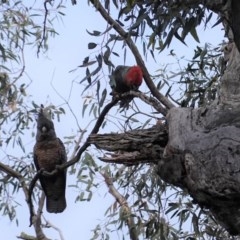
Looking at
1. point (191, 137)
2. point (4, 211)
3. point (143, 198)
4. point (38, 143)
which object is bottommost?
point (191, 137)

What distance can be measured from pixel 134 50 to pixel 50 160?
143cm

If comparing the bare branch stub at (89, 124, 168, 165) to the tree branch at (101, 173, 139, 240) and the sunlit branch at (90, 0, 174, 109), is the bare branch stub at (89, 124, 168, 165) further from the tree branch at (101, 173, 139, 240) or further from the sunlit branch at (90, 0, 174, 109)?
the tree branch at (101, 173, 139, 240)

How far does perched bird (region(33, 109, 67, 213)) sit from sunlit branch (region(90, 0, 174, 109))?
121cm

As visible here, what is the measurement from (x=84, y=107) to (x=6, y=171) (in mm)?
575

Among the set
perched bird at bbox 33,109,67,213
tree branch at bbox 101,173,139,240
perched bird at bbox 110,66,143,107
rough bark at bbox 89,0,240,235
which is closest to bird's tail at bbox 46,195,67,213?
perched bird at bbox 33,109,67,213

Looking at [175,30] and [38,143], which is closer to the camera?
[175,30]

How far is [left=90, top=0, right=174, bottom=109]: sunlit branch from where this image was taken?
2.84 metres

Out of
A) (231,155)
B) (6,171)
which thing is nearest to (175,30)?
(231,155)

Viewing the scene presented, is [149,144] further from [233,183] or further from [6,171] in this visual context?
[6,171]

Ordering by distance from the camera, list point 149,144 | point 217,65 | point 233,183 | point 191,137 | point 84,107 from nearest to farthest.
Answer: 1. point 233,183
2. point 191,137
3. point 149,144
4. point 217,65
5. point 84,107

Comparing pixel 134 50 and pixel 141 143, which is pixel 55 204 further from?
pixel 141 143

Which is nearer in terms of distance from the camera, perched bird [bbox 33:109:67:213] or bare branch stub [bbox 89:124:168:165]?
bare branch stub [bbox 89:124:168:165]

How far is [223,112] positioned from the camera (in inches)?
82.6

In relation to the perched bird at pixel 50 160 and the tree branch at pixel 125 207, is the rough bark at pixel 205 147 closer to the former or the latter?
the tree branch at pixel 125 207
